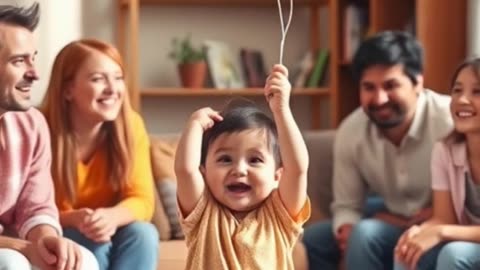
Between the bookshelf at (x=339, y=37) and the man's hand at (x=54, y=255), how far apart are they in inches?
71.2

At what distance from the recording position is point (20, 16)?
7.12 ft

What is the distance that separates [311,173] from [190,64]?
1.07 m

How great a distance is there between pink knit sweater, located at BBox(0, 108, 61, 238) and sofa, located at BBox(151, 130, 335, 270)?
2.32 feet

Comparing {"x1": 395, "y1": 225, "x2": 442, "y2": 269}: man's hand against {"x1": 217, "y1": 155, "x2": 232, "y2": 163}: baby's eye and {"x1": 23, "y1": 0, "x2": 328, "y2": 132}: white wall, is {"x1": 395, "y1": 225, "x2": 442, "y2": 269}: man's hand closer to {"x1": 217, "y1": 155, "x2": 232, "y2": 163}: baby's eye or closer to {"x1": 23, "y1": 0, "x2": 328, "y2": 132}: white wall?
{"x1": 217, "y1": 155, "x2": 232, "y2": 163}: baby's eye

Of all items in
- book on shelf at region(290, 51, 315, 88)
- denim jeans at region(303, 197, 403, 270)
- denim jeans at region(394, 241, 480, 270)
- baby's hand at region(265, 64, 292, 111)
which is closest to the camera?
baby's hand at region(265, 64, 292, 111)

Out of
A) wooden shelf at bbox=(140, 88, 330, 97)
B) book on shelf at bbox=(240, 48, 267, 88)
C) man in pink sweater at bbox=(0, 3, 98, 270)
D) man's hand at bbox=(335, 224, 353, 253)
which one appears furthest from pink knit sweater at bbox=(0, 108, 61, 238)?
book on shelf at bbox=(240, 48, 267, 88)

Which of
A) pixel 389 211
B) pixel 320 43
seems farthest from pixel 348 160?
pixel 320 43

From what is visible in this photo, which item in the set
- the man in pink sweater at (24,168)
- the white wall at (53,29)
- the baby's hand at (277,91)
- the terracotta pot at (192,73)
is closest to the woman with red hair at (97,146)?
the man in pink sweater at (24,168)

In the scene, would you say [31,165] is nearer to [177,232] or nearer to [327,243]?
[177,232]

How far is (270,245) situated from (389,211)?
120 centimetres

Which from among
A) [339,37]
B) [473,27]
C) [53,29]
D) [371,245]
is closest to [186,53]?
[339,37]

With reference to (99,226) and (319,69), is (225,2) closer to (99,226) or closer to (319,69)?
(319,69)

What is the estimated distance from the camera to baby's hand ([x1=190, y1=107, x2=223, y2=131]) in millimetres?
1846

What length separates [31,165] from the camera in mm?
2283
